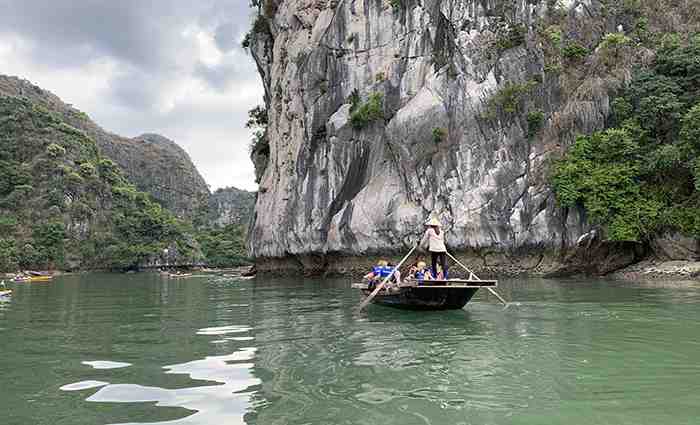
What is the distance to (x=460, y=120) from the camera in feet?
85.5

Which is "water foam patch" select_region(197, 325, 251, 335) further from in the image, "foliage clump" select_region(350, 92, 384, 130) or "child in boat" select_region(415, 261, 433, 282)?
"foliage clump" select_region(350, 92, 384, 130)

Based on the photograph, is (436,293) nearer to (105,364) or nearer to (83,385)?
(105,364)

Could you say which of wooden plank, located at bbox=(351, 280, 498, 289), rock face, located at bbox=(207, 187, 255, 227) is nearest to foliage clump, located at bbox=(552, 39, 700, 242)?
wooden plank, located at bbox=(351, 280, 498, 289)

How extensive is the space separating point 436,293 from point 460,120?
17.1m

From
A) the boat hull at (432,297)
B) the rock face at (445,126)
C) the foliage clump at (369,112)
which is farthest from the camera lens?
the foliage clump at (369,112)

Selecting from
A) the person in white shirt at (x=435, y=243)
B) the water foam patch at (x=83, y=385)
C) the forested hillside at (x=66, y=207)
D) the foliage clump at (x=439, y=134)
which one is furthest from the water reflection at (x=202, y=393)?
the forested hillside at (x=66, y=207)

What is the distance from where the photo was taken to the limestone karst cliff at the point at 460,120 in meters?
24.4

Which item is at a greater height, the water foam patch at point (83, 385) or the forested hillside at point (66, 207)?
the forested hillside at point (66, 207)

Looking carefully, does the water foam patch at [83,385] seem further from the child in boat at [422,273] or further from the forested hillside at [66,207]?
the forested hillside at [66,207]

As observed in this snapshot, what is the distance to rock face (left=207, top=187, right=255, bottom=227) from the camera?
115 meters

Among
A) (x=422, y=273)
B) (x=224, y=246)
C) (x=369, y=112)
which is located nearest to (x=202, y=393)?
(x=422, y=273)

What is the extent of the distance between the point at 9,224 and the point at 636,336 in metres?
69.3

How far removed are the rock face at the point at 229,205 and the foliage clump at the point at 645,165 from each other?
91718 millimetres

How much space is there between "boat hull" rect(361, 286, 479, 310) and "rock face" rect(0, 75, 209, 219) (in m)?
107
